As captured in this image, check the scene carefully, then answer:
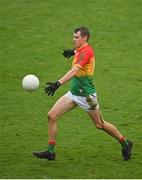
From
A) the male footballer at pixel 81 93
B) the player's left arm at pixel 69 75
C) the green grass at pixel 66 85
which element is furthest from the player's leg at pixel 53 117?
the player's left arm at pixel 69 75

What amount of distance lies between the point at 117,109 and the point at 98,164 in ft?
12.5

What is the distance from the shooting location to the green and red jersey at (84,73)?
1298 cm

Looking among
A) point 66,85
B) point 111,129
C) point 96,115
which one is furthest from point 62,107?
point 66,85

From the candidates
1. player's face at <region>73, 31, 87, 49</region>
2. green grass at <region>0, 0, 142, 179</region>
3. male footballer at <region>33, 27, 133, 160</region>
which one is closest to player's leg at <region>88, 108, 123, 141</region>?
male footballer at <region>33, 27, 133, 160</region>

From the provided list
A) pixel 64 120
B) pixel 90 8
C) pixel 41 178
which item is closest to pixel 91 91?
pixel 41 178

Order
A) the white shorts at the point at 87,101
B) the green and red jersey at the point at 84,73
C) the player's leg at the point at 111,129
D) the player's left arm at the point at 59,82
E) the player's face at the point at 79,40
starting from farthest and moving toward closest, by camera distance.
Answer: the player's leg at the point at 111,129, the white shorts at the point at 87,101, the player's face at the point at 79,40, the green and red jersey at the point at 84,73, the player's left arm at the point at 59,82

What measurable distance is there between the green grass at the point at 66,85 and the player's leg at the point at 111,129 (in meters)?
0.20

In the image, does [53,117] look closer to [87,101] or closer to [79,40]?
[87,101]

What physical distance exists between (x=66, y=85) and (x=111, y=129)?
5565 mm

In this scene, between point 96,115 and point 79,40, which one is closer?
point 79,40

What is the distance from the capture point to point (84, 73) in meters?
13.2

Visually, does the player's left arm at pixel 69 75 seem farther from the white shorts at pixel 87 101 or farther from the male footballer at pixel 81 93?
the white shorts at pixel 87 101

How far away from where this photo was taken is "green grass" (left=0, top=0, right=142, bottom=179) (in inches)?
Result: 530

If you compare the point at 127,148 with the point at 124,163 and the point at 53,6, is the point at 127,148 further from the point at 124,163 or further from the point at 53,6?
the point at 53,6
